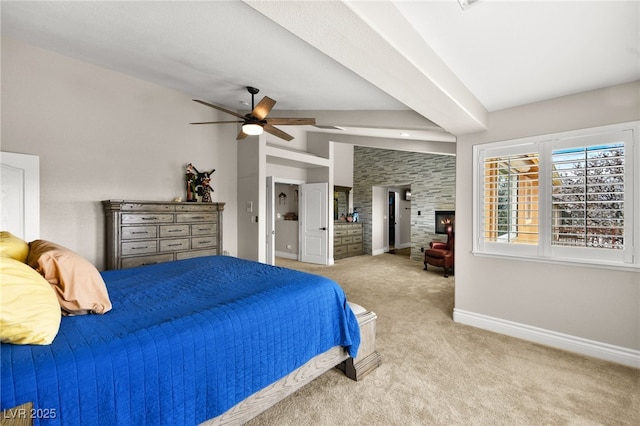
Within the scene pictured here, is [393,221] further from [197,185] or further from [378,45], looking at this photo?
[378,45]

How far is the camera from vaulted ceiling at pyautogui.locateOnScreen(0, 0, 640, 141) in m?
1.62

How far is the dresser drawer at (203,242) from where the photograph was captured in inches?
164

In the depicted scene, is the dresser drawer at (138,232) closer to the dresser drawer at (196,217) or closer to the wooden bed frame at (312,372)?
the dresser drawer at (196,217)

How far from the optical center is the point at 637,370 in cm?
242

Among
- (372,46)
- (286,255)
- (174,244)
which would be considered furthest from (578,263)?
(286,255)

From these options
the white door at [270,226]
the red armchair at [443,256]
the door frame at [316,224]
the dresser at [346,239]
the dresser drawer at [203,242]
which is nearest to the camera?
the dresser drawer at [203,242]

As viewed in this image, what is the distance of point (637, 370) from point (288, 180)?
6.06m

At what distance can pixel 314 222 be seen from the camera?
713 centimetres

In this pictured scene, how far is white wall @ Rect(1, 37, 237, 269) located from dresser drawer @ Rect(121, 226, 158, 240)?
40 centimetres

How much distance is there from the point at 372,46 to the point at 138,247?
351 cm

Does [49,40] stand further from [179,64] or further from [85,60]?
[179,64]

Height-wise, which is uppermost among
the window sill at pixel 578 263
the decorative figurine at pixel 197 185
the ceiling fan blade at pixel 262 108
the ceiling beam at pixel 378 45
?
the ceiling fan blade at pixel 262 108

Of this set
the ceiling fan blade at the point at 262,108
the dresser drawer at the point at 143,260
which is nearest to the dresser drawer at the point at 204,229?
the dresser drawer at the point at 143,260

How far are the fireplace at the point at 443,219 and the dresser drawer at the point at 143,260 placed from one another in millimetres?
5910
